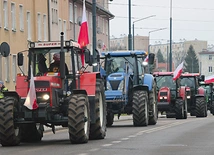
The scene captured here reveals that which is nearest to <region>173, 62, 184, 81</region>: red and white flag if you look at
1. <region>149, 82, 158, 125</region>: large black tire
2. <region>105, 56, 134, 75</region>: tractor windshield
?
<region>149, 82, 158, 125</region>: large black tire

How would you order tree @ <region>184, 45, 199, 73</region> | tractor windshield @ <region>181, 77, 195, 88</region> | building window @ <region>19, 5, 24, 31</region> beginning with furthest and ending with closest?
tree @ <region>184, 45, 199, 73</region> < building window @ <region>19, 5, 24, 31</region> < tractor windshield @ <region>181, 77, 195, 88</region>

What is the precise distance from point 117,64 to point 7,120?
452 inches

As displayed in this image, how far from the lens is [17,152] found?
647 inches

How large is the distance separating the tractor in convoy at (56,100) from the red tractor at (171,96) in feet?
61.3

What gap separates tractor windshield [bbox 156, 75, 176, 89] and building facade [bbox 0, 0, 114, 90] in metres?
3.47

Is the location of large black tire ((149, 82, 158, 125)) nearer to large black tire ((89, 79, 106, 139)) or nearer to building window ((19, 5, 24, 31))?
large black tire ((89, 79, 106, 139))

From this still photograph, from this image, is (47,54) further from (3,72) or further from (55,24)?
(55,24)

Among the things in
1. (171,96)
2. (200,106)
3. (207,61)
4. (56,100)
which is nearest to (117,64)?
(56,100)

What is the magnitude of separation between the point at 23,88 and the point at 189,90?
25.3m

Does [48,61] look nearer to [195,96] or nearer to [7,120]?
[7,120]

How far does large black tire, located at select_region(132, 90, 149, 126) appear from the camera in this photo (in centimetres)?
2750

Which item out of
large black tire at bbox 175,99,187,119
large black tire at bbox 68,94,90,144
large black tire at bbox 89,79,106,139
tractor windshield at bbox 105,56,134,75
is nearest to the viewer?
large black tire at bbox 68,94,90,144

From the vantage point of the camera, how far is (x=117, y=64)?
29.1m

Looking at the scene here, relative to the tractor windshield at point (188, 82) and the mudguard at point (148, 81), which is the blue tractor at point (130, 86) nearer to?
the mudguard at point (148, 81)
